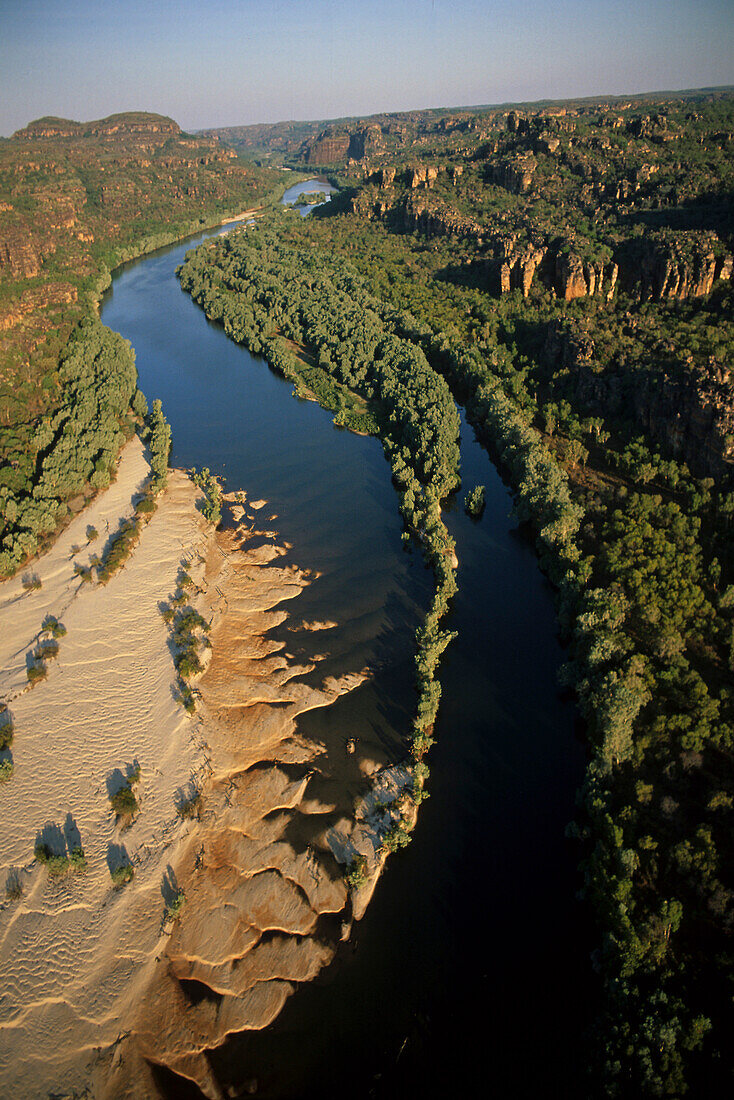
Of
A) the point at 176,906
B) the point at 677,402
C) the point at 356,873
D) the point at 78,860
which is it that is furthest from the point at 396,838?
the point at 677,402

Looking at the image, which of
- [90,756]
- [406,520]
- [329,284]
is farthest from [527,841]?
[329,284]

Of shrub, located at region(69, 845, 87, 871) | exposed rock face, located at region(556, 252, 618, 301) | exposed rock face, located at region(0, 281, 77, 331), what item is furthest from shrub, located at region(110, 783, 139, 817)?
exposed rock face, located at region(556, 252, 618, 301)

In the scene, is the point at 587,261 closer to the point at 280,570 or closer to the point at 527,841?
the point at 280,570

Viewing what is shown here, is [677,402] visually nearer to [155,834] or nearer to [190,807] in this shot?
[190,807]

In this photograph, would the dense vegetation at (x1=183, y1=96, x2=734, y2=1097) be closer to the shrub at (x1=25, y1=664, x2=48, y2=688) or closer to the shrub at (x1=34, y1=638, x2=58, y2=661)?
the shrub at (x1=25, y1=664, x2=48, y2=688)

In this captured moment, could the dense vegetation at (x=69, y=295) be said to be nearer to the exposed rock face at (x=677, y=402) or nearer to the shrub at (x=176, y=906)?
the shrub at (x=176, y=906)

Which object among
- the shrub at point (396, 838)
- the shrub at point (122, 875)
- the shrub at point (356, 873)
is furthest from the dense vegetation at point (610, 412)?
the shrub at point (122, 875)
